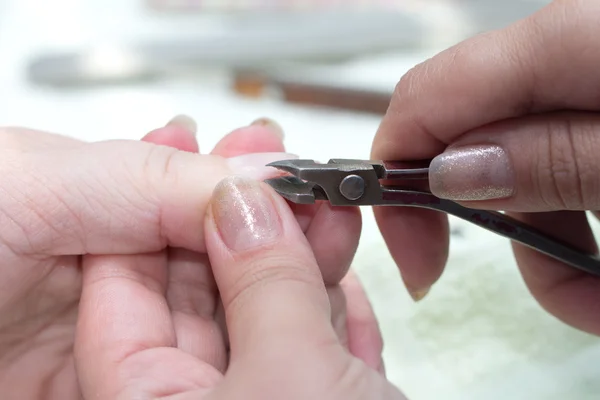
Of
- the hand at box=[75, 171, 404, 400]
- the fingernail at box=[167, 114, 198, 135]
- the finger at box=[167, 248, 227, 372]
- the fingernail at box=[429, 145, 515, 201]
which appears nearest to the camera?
the hand at box=[75, 171, 404, 400]

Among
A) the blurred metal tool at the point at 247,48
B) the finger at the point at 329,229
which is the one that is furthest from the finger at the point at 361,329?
the blurred metal tool at the point at 247,48

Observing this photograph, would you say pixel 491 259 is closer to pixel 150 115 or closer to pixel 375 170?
pixel 375 170

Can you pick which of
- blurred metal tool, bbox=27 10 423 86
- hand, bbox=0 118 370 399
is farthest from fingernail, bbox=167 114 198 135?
blurred metal tool, bbox=27 10 423 86

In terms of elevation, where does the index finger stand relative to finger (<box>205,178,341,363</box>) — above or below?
above

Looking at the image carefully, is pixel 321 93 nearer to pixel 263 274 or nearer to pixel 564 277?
pixel 564 277

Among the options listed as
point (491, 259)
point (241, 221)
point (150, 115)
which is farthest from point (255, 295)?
point (150, 115)

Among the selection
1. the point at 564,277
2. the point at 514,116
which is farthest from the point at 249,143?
the point at 564,277

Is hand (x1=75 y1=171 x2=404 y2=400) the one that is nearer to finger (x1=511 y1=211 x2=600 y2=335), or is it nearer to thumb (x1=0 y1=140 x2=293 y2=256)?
thumb (x1=0 y1=140 x2=293 y2=256)
